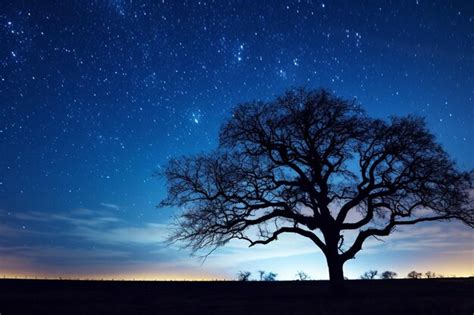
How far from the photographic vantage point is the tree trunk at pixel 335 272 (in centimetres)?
2183

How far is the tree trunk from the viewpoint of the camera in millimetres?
21828

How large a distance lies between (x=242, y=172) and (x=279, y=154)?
7.87ft

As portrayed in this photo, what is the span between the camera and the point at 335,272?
2217cm
